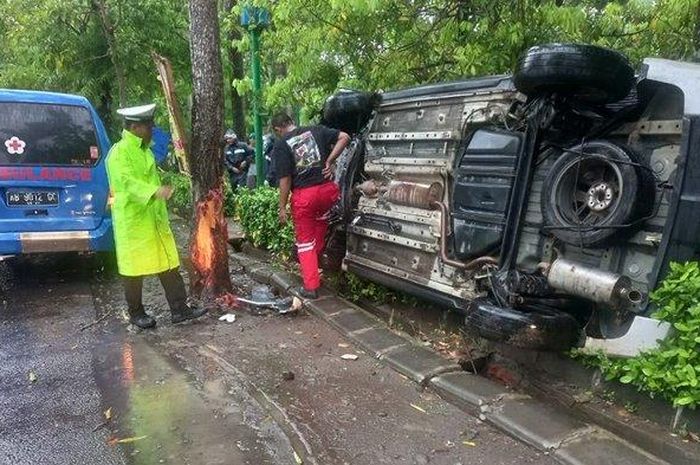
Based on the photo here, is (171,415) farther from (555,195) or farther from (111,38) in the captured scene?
(111,38)

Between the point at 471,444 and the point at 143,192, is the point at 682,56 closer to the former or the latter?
the point at 471,444

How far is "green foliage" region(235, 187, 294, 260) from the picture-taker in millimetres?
6867

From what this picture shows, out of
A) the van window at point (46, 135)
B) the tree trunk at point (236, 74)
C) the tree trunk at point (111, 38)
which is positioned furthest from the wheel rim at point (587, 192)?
the tree trunk at point (236, 74)

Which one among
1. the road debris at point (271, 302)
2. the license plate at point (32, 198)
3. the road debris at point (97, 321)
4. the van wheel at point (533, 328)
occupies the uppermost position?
the license plate at point (32, 198)

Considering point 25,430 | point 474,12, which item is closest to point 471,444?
point 25,430

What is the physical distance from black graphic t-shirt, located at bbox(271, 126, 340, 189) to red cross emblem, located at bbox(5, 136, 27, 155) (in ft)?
8.81

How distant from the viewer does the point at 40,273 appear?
6.77 metres

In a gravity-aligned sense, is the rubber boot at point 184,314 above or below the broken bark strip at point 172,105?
below

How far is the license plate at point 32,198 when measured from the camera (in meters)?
5.84

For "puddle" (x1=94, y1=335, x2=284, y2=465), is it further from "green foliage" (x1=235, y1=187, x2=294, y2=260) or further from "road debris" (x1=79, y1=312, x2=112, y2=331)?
"green foliage" (x1=235, y1=187, x2=294, y2=260)

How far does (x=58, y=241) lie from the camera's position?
598 cm

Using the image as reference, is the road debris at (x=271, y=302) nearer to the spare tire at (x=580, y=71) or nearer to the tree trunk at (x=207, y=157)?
the tree trunk at (x=207, y=157)

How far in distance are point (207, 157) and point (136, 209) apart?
817 mm

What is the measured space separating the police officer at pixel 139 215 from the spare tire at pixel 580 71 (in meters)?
2.95
